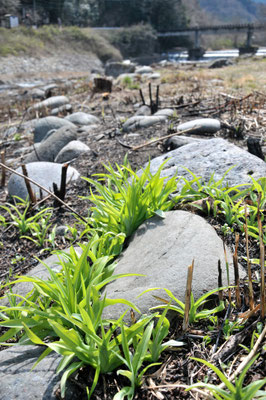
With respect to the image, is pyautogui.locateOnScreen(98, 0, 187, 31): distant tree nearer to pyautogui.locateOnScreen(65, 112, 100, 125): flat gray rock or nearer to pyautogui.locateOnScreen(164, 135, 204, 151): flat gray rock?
pyautogui.locateOnScreen(65, 112, 100, 125): flat gray rock

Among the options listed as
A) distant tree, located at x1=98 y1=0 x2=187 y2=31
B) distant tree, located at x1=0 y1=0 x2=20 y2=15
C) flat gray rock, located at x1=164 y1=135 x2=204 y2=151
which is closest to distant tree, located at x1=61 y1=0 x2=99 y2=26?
distant tree, located at x1=98 y1=0 x2=187 y2=31

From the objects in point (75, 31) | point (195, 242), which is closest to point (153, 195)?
point (195, 242)

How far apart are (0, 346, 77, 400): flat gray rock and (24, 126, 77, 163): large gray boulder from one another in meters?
4.19

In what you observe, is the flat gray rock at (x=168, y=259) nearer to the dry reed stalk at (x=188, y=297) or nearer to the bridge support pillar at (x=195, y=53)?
the dry reed stalk at (x=188, y=297)

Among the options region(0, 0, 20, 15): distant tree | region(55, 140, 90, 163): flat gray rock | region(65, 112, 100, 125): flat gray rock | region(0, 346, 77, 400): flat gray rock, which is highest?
region(0, 0, 20, 15): distant tree

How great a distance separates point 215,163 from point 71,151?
2.71 meters

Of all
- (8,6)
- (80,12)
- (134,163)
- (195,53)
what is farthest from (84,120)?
(80,12)

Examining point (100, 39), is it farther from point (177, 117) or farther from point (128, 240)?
point (128, 240)

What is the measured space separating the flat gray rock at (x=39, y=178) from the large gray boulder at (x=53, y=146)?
97cm

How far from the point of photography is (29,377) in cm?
180

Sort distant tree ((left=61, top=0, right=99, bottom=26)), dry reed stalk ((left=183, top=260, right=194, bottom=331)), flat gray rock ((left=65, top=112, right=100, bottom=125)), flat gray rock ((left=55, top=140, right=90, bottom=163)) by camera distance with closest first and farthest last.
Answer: dry reed stalk ((left=183, top=260, right=194, bottom=331)) < flat gray rock ((left=55, top=140, right=90, bottom=163)) < flat gray rock ((left=65, top=112, right=100, bottom=125)) < distant tree ((left=61, top=0, right=99, bottom=26))

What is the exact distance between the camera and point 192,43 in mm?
73250

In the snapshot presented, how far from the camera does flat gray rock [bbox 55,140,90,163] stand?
5617 millimetres

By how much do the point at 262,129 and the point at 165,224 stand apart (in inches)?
120
